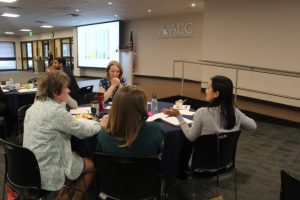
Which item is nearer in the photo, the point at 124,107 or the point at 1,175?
the point at 124,107

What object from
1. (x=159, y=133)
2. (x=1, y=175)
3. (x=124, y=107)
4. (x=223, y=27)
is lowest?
(x=1, y=175)

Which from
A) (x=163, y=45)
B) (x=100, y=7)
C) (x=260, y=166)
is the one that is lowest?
(x=260, y=166)

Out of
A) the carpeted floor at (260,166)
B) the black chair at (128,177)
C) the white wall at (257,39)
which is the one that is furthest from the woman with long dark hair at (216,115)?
the white wall at (257,39)

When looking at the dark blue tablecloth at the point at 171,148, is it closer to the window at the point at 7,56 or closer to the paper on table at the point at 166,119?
the paper on table at the point at 166,119

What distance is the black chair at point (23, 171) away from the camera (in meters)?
1.70

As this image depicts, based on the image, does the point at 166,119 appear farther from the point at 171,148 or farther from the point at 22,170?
the point at 22,170

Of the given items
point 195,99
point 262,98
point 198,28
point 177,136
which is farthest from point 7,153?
point 198,28

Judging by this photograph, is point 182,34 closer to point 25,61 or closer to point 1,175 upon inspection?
point 1,175

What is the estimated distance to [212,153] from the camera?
2059 mm

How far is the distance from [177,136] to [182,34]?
28.1 ft

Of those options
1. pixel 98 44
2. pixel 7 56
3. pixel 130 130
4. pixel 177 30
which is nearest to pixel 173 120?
pixel 130 130

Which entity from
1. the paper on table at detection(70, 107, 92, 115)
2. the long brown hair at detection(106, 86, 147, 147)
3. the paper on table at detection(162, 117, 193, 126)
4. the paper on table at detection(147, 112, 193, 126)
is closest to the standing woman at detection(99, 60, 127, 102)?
the paper on table at detection(70, 107, 92, 115)

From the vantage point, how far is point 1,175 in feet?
9.92

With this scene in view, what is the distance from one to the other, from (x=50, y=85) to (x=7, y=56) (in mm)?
23348
